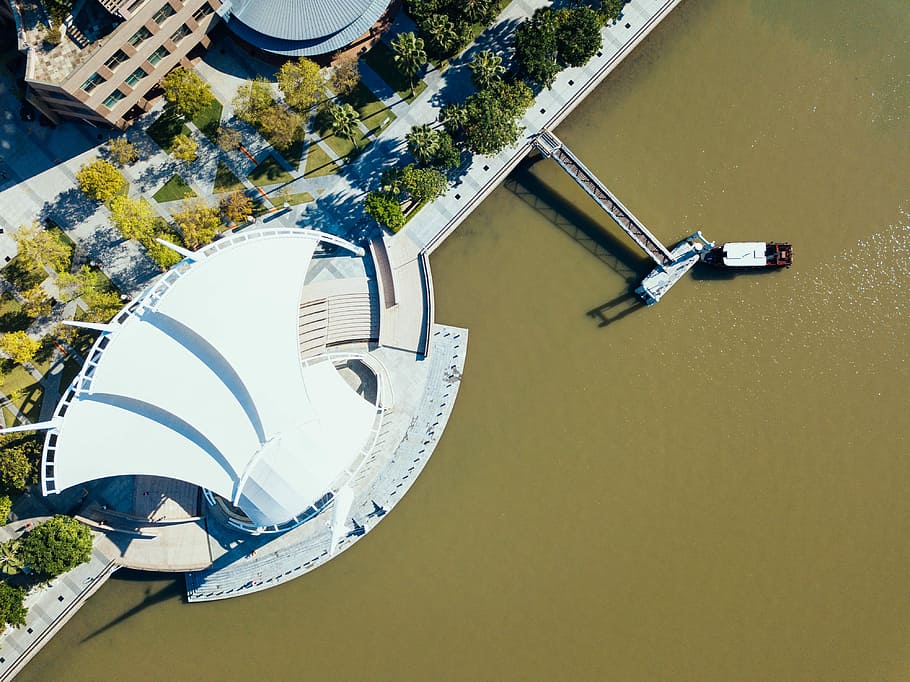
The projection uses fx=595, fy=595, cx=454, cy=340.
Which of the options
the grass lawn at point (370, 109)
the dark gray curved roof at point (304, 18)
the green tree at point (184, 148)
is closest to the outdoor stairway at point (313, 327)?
the green tree at point (184, 148)

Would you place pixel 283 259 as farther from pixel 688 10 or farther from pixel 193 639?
pixel 688 10

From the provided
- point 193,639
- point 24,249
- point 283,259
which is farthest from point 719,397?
point 24,249

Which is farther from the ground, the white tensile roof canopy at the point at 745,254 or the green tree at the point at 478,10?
the green tree at the point at 478,10

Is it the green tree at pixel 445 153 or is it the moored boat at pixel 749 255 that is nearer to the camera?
the green tree at pixel 445 153

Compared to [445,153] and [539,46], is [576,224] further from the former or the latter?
[539,46]

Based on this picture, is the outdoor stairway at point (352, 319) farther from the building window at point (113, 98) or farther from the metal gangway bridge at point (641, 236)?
the building window at point (113, 98)

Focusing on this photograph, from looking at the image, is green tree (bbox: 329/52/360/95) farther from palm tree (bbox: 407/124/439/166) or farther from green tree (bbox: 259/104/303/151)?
palm tree (bbox: 407/124/439/166)
